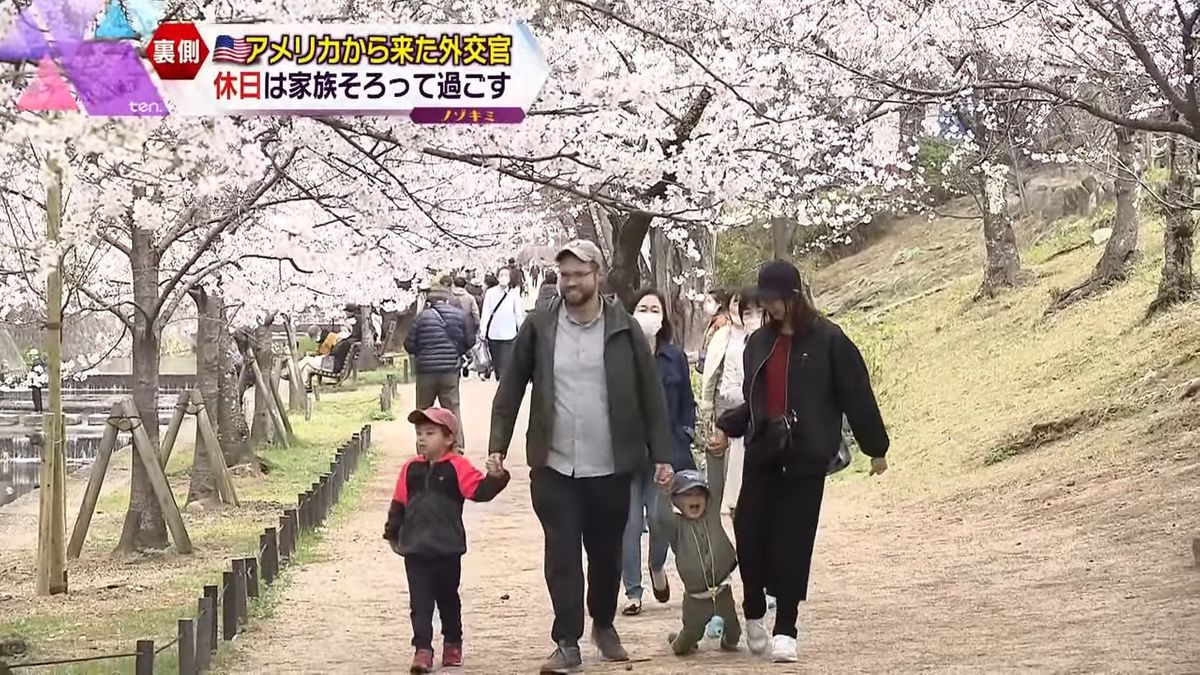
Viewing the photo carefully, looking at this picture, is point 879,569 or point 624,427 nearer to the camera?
point 624,427

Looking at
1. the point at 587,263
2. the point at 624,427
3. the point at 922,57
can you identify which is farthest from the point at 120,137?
the point at 922,57

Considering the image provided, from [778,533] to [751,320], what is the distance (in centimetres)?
204

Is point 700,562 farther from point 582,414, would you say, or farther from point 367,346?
point 367,346

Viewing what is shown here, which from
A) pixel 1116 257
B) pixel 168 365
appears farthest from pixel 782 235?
pixel 168 365

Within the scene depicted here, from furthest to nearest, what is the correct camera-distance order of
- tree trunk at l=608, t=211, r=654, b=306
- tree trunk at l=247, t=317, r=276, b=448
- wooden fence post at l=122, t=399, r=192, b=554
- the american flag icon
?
tree trunk at l=247, t=317, r=276, b=448 < tree trunk at l=608, t=211, r=654, b=306 < wooden fence post at l=122, t=399, r=192, b=554 < the american flag icon

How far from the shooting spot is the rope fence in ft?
Answer: 20.0

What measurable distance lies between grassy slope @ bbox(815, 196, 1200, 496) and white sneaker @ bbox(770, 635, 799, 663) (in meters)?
5.66

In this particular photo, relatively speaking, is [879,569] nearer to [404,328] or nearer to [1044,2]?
[1044,2]

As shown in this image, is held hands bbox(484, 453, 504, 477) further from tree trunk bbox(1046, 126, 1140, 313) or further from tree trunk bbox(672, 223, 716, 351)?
tree trunk bbox(672, 223, 716, 351)

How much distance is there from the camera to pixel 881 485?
15047 mm

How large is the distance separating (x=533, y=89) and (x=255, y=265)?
1384 cm

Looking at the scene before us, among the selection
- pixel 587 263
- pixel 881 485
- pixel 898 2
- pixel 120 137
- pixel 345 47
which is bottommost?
pixel 881 485
